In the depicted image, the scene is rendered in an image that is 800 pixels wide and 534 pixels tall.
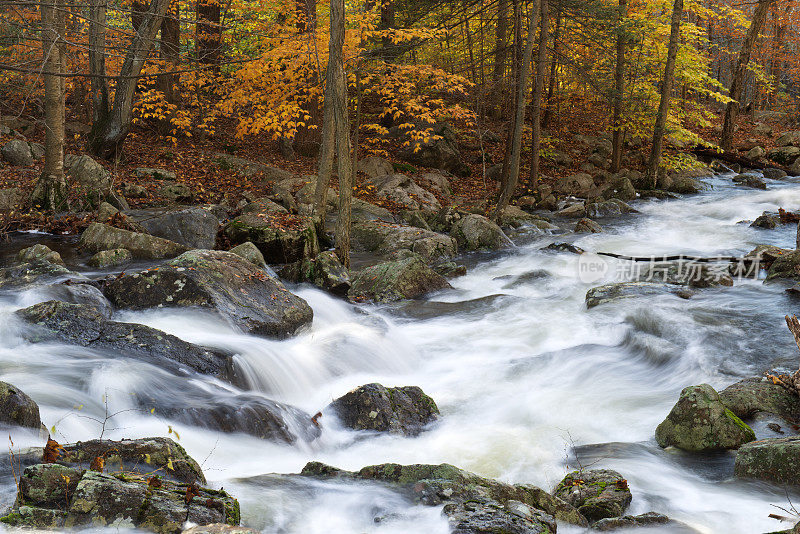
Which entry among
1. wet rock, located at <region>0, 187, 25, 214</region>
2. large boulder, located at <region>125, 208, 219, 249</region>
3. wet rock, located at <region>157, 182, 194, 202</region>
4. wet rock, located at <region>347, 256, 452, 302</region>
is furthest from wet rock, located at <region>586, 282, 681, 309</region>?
wet rock, located at <region>0, 187, 25, 214</region>

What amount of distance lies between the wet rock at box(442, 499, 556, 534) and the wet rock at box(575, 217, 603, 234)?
12.0 meters

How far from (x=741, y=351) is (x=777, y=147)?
2137 cm

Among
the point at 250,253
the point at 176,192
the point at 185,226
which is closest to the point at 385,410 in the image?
the point at 250,253

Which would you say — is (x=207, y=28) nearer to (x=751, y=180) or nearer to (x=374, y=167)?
(x=374, y=167)

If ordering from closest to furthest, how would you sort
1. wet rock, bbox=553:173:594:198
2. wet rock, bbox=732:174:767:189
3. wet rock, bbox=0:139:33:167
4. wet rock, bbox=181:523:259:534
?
wet rock, bbox=181:523:259:534 → wet rock, bbox=0:139:33:167 → wet rock, bbox=553:173:594:198 → wet rock, bbox=732:174:767:189

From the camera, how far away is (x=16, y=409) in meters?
4.42

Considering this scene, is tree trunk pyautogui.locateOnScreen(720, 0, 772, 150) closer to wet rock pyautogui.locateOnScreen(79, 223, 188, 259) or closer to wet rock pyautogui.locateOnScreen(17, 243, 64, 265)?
wet rock pyautogui.locateOnScreen(79, 223, 188, 259)

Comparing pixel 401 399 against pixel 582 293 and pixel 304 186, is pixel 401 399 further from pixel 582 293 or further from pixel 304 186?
pixel 304 186

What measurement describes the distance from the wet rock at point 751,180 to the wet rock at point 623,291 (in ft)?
40.4

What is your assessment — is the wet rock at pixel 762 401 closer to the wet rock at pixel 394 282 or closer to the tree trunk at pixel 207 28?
the wet rock at pixel 394 282

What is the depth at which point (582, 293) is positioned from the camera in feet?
34.3

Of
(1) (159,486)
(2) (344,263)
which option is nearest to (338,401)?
(1) (159,486)

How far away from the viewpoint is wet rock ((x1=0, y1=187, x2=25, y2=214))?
1116 centimetres

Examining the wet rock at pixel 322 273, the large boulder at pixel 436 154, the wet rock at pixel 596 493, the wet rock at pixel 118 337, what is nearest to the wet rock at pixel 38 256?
the wet rock at pixel 118 337
